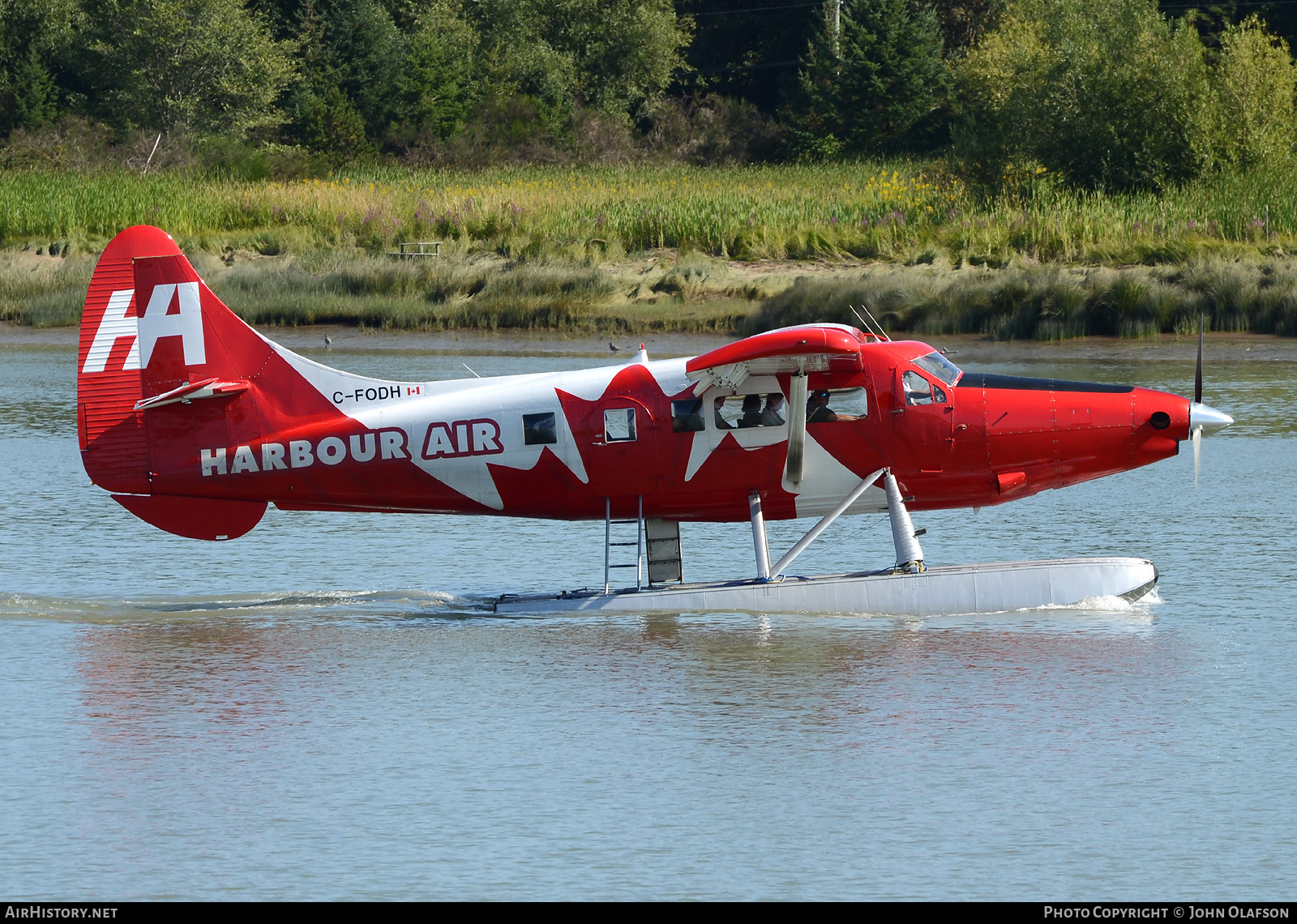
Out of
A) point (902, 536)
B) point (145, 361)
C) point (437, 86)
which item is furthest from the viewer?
point (437, 86)

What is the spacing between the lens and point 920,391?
1125cm

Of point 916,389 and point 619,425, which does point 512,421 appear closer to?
point 619,425

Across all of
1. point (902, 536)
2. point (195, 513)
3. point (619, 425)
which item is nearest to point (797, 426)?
point (902, 536)

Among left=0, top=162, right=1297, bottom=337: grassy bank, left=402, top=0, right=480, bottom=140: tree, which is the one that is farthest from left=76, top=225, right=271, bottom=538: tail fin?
left=402, top=0, right=480, bottom=140: tree

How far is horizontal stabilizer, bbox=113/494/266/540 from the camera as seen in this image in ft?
37.7

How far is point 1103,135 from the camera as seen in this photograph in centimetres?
3331

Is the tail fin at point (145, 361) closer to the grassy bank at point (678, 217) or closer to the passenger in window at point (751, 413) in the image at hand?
the passenger in window at point (751, 413)

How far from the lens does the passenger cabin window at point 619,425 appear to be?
1127 cm

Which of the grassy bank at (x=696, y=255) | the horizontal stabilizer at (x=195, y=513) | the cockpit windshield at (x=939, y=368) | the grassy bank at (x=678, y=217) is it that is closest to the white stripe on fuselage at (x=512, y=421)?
the cockpit windshield at (x=939, y=368)

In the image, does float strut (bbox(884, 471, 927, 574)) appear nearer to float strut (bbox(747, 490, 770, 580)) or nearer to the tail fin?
float strut (bbox(747, 490, 770, 580))

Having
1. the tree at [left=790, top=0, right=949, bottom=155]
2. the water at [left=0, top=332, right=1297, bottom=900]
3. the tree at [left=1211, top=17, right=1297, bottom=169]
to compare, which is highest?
the tree at [left=790, top=0, right=949, bottom=155]

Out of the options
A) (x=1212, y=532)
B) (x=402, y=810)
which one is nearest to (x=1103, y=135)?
(x=1212, y=532)

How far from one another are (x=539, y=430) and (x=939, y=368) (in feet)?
9.35

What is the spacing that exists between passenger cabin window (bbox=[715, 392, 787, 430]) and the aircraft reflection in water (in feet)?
0.05
